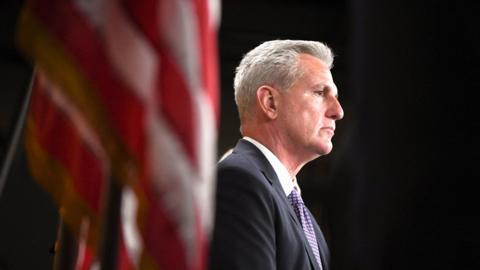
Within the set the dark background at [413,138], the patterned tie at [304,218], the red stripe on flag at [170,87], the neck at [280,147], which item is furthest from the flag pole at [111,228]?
the neck at [280,147]

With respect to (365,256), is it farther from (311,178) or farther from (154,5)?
(311,178)

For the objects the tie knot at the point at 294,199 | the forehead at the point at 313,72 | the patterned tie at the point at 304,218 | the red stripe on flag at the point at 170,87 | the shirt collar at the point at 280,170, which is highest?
the forehead at the point at 313,72

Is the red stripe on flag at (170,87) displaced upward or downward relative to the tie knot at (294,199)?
upward

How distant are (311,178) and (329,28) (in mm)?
1702

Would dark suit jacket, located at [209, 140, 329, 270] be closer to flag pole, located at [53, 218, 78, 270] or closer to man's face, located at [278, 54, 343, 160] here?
man's face, located at [278, 54, 343, 160]

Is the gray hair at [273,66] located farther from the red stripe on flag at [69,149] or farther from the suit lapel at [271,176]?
the red stripe on flag at [69,149]

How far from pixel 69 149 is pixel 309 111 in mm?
1182

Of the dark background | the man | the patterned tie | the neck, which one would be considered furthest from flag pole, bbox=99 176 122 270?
the neck

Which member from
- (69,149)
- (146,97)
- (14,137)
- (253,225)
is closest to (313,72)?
(253,225)

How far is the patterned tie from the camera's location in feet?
7.02

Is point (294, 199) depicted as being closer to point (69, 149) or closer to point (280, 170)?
point (280, 170)

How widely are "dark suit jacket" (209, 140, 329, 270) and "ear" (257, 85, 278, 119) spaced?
27 centimetres

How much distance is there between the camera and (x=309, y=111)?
232 centimetres

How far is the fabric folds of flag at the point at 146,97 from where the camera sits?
1031 mm
